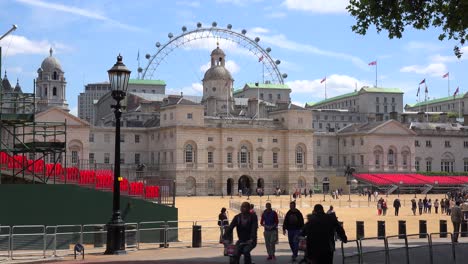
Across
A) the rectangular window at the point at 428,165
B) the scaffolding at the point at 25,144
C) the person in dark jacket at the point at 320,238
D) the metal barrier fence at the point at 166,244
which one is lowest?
the metal barrier fence at the point at 166,244

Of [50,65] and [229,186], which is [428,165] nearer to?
[229,186]

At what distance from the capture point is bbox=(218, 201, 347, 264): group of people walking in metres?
15.5

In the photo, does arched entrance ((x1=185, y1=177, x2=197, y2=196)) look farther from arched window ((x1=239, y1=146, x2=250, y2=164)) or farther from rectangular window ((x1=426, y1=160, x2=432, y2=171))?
rectangular window ((x1=426, y1=160, x2=432, y2=171))

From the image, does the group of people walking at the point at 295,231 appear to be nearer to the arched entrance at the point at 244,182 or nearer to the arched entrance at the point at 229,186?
the arched entrance at the point at 229,186

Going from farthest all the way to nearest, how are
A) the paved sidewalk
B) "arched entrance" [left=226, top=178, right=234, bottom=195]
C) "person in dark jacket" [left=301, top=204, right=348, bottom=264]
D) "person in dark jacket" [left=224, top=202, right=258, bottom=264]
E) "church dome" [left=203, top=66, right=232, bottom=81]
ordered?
"church dome" [left=203, top=66, right=232, bottom=81] → "arched entrance" [left=226, top=178, right=234, bottom=195] → the paved sidewalk → "person in dark jacket" [left=224, top=202, right=258, bottom=264] → "person in dark jacket" [left=301, top=204, right=348, bottom=264]

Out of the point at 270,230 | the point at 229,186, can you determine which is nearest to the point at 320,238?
the point at 270,230

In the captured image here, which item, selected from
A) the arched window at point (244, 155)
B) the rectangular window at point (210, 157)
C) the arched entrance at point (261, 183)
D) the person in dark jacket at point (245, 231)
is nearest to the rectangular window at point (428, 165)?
the arched entrance at point (261, 183)

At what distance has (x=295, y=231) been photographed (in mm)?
21625

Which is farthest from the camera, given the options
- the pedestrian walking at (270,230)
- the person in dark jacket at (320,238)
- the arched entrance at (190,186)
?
the arched entrance at (190,186)

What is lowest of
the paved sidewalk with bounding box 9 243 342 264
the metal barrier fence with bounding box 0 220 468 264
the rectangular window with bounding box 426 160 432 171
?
the paved sidewalk with bounding box 9 243 342 264

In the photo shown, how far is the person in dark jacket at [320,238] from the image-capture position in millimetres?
15422

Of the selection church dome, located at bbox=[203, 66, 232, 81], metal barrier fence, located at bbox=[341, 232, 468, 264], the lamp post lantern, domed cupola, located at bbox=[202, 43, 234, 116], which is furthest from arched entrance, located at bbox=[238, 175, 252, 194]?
metal barrier fence, located at bbox=[341, 232, 468, 264]

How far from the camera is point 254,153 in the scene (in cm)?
10644

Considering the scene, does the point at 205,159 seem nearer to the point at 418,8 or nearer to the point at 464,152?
the point at 464,152
